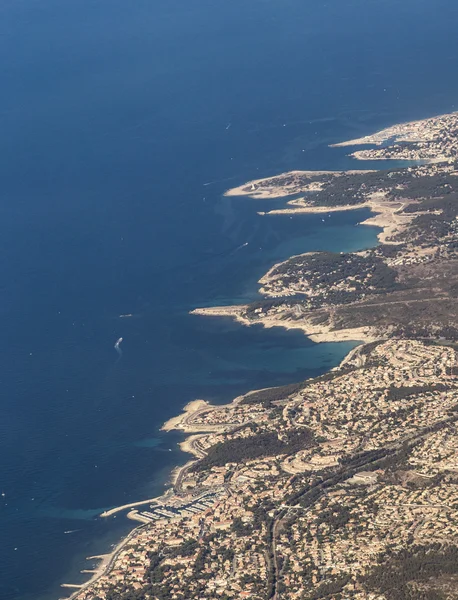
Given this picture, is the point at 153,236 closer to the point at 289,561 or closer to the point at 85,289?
the point at 85,289

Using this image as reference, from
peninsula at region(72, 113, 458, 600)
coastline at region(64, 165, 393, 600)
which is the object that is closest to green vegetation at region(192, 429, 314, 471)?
peninsula at region(72, 113, 458, 600)

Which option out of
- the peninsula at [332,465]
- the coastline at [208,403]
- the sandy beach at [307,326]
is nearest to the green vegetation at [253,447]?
the peninsula at [332,465]

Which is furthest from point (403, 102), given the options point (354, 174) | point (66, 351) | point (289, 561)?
point (289, 561)

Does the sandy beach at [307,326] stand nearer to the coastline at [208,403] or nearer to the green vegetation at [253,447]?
the coastline at [208,403]

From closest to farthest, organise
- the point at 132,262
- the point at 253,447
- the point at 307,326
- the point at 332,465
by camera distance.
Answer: the point at 332,465, the point at 253,447, the point at 307,326, the point at 132,262

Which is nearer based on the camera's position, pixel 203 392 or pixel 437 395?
pixel 437 395

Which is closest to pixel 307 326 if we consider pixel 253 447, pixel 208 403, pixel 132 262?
pixel 208 403

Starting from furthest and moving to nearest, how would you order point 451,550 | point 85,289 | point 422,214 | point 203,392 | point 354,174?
point 354,174 < point 422,214 < point 85,289 < point 203,392 < point 451,550

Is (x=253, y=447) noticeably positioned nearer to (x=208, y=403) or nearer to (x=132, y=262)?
(x=208, y=403)
